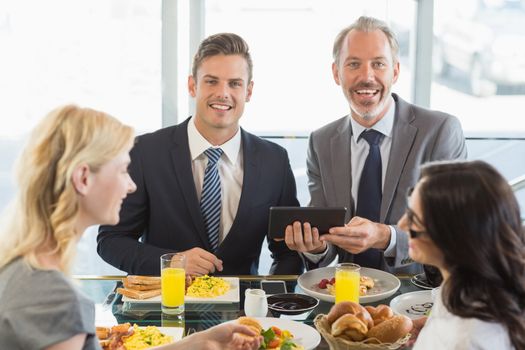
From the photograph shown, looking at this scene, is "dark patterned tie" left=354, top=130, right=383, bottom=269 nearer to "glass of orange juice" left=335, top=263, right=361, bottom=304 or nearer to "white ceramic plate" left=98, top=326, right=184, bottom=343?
"glass of orange juice" left=335, top=263, right=361, bottom=304

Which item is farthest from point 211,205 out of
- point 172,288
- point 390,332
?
point 390,332

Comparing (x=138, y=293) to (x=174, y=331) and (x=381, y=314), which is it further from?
(x=381, y=314)

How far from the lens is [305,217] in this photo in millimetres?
2418

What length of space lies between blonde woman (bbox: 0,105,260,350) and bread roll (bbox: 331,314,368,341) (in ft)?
2.03

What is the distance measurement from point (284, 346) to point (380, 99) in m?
1.56

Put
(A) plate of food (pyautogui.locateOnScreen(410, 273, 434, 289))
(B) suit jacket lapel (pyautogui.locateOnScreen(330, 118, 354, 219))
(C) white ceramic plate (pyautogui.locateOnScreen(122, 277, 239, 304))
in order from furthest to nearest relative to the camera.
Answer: (B) suit jacket lapel (pyautogui.locateOnScreen(330, 118, 354, 219))
(A) plate of food (pyautogui.locateOnScreen(410, 273, 434, 289))
(C) white ceramic plate (pyautogui.locateOnScreen(122, 277, 239, 304))

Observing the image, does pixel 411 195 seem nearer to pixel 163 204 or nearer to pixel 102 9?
pixel 163 204

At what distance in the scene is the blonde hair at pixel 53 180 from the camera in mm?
1446

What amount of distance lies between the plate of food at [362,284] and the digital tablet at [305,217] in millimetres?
181

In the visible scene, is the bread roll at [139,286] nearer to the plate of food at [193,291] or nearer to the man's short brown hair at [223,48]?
the plate of food at [193,291]

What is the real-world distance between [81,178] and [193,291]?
0.89 metres

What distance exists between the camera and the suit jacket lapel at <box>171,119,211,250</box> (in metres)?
2.80

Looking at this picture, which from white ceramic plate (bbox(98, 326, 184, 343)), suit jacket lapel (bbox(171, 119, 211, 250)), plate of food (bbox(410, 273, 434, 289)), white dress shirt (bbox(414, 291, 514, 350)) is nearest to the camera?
white dress shirt (bbox(414, 291, 514, 350))

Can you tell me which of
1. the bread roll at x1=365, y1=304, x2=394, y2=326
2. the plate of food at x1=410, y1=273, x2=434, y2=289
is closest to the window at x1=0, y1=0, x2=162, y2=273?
the plate of food at x1=410, y1=273, x2=434, y2=289
